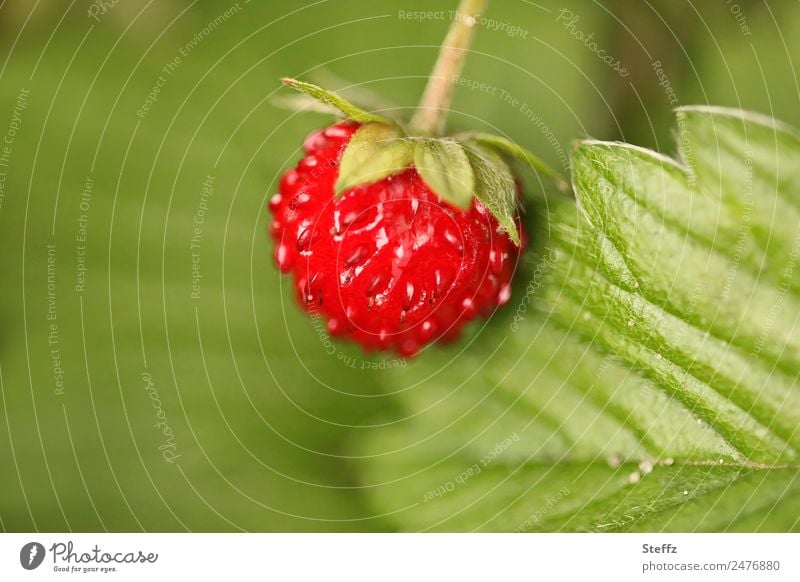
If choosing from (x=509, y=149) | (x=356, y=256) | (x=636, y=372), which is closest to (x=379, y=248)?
(x=356, y=256)

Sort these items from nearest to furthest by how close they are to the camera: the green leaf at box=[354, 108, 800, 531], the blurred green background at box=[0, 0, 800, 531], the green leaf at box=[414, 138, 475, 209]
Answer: the green leaf at box=[414, 138, 475, 209] → the green leaf at box=[354, 108, 800, 531] → the blurred green background at box=[0, 0, 800, 531]

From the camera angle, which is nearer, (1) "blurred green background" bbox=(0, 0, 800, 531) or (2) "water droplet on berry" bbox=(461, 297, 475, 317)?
(2) "water droplet on berry" bbox=(461, 297, 475, 317)

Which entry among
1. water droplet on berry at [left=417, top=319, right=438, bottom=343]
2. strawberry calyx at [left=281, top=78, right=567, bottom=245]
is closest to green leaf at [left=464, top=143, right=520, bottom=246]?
strawberry calyx at [left=281, top=78, right=567, bottom=245]

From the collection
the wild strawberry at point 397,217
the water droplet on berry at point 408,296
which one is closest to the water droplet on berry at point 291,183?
the wild strawberry at point 397,217

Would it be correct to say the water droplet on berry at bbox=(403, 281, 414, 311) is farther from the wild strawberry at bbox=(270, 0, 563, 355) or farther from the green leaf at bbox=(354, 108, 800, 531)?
the green leaf at bbox=(354, 108, 800, 531)

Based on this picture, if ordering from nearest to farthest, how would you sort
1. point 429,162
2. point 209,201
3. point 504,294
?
point 429,162 < point 504,294 < point 209,201

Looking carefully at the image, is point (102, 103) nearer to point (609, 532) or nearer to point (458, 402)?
point (458, 402)

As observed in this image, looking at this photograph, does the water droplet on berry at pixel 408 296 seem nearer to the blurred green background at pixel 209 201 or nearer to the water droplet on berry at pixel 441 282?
the water droplet on berry at pixel 441 282

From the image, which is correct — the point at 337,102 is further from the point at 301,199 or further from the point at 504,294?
the point at 504,294

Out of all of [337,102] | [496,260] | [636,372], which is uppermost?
[337,102]
